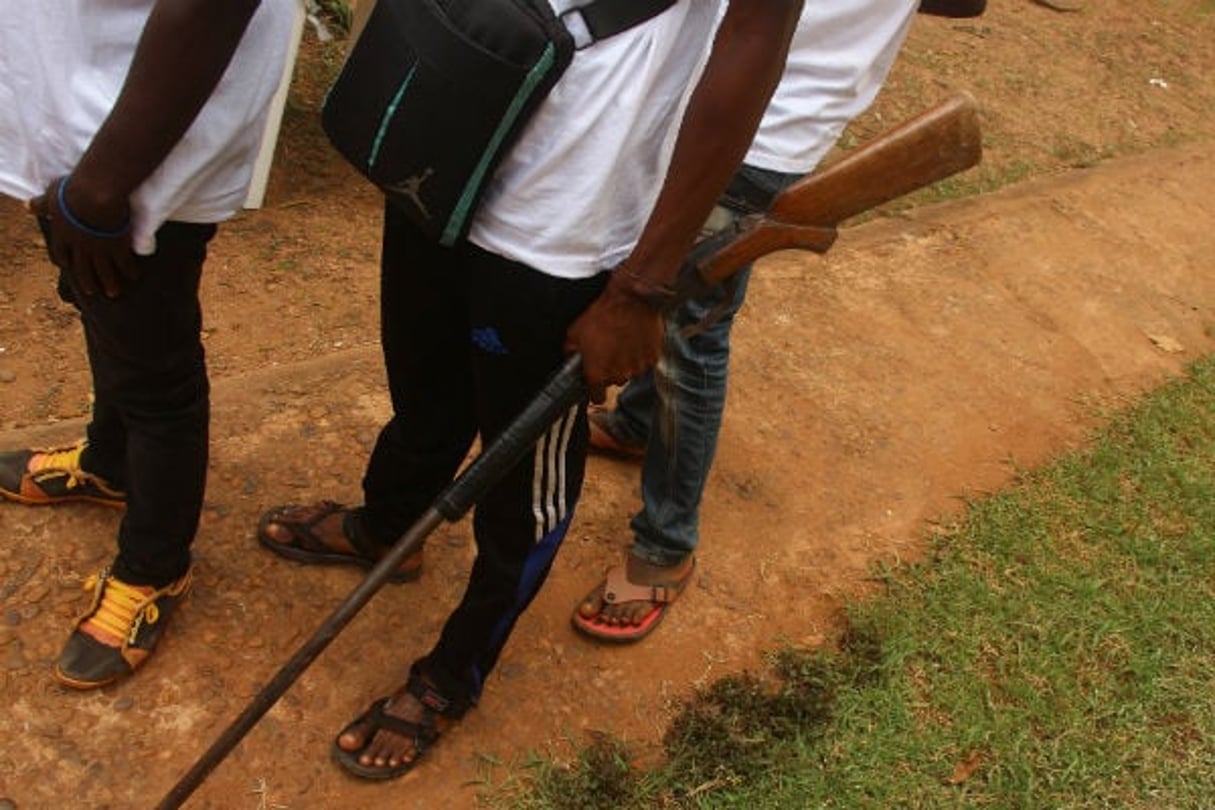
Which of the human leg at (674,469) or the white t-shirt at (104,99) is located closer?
the white t-shirt at (104,99)

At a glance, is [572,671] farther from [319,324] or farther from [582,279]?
[319,324]

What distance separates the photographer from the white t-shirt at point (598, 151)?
4.76 ft

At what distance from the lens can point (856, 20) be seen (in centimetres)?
203

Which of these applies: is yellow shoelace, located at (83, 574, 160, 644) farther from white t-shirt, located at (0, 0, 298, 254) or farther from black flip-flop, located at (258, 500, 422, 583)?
white t-shirt, located at (0, 0, 298, 254)

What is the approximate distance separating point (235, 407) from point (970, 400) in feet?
7.65

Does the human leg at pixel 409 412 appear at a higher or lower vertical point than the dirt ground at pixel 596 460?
higher

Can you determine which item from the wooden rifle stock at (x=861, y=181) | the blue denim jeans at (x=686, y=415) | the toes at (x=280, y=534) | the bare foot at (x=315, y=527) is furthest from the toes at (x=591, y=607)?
the wooden rifle stock at (x=861, y=181)

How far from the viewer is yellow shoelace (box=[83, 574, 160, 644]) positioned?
2.20 m

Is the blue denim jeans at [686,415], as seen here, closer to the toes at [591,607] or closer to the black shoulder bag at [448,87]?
the toes at [591,607]

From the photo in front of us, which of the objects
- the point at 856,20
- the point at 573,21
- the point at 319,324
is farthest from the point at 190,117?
the point at 319,324

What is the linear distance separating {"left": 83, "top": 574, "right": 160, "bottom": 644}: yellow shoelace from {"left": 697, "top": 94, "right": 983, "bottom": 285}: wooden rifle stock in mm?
1336

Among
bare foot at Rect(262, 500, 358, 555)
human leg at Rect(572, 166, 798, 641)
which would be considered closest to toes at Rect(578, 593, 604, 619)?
human leg at Rect(572, 166, 798, 641)

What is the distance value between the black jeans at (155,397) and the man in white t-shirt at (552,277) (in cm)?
35

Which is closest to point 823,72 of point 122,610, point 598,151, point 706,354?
point 706,354
